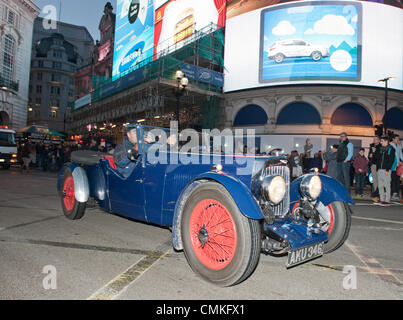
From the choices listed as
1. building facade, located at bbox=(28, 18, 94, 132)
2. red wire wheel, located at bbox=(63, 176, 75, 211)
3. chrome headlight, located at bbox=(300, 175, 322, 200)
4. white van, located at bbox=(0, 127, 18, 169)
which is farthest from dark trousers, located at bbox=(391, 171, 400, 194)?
building facade, located at bbox=(28, 18, 94, 132)

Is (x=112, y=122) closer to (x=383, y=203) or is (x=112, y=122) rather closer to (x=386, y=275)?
(x=383, y=203)

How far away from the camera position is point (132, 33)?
97.5ft

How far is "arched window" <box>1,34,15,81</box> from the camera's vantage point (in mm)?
32469

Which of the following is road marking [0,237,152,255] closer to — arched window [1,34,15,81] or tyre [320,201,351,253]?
tyre [320,201,351,253]

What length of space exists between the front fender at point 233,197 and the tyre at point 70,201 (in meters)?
2.28

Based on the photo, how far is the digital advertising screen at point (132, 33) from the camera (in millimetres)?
26922

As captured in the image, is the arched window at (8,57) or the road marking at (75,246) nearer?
the road marking at (75,246)

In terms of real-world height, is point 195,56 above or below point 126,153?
above

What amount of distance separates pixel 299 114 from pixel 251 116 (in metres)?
3.70

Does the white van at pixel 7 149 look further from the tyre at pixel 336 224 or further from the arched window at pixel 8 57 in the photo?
the arched window at pixel 8 57

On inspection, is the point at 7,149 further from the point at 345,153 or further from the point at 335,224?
the point at 335,224

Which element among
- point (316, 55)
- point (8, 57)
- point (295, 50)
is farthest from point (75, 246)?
point (8, 57)

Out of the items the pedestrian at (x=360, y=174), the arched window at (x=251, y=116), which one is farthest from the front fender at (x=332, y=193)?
the arched window at (x=251, y=116)
